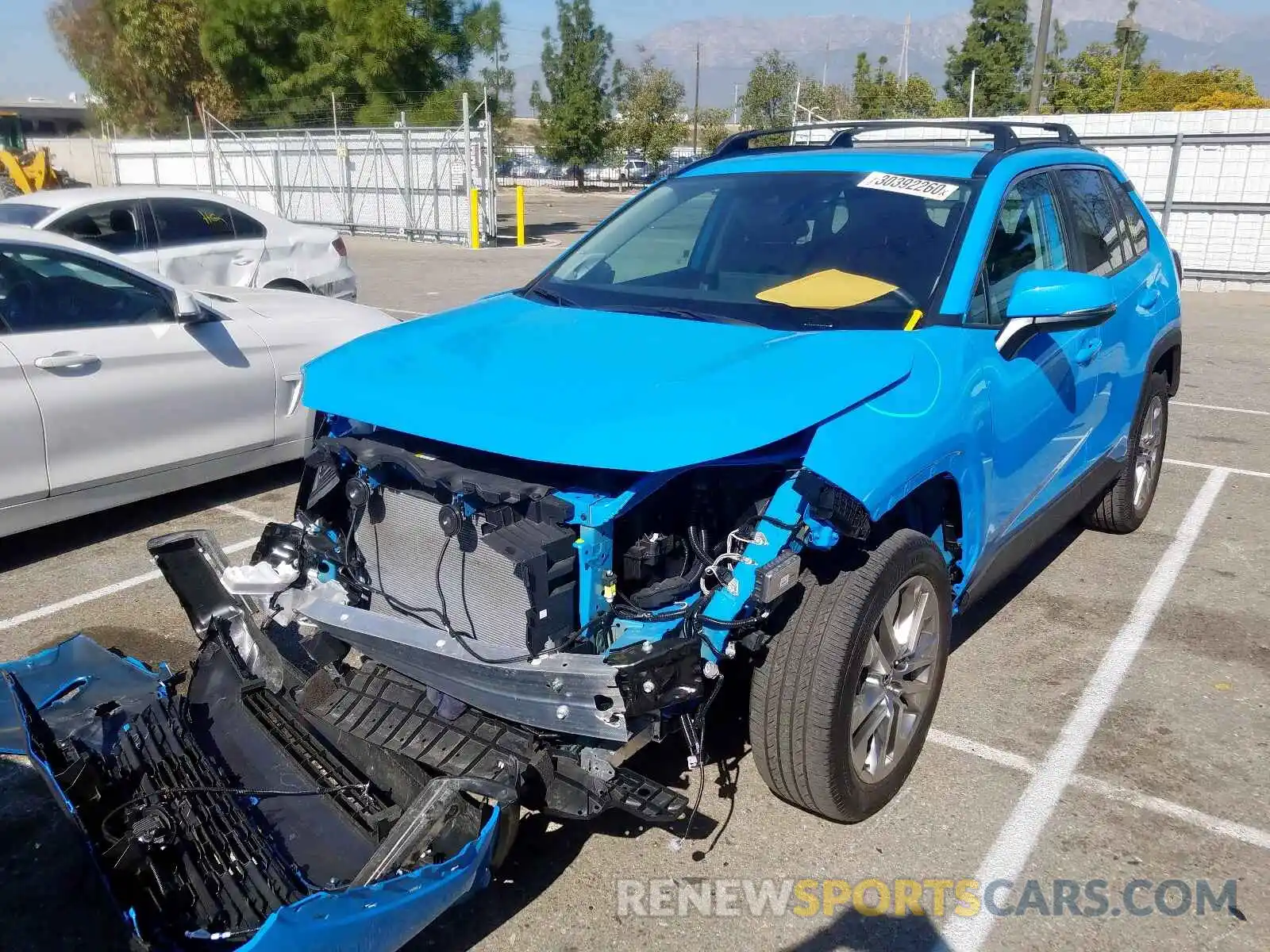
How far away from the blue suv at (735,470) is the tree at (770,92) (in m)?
49.7

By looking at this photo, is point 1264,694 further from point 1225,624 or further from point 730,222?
point 730,222

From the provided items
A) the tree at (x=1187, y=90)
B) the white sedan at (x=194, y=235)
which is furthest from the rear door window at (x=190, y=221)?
the tree at (x=1187, y=90)

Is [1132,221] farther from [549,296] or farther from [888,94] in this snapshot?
[888,94]

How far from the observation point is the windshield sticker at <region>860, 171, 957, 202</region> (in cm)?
383

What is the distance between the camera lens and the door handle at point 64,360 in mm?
5012

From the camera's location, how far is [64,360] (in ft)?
16.7

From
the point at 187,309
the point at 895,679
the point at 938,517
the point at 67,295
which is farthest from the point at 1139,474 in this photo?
the point at 67,295

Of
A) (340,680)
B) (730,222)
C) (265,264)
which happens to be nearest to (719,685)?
(340,680)

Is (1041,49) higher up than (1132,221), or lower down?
higher up

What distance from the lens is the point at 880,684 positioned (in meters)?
3.13

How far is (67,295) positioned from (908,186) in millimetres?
4155

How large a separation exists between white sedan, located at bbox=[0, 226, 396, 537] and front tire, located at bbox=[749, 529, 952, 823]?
3.55 metres

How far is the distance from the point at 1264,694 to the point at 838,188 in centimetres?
253

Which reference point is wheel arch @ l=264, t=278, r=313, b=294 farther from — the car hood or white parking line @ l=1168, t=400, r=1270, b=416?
white parking line @ l=1168, t=400, r=1270, b=416
